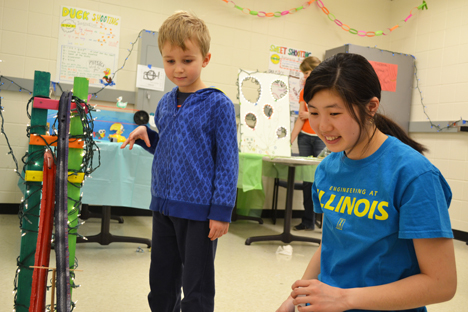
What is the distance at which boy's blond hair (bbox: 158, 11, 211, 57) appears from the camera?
46.1 inches

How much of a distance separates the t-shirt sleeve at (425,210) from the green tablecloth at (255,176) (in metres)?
2.45

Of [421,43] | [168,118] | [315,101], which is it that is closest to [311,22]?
[421,43]

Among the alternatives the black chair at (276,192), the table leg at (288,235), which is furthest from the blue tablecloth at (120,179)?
the black chair at (276,192)

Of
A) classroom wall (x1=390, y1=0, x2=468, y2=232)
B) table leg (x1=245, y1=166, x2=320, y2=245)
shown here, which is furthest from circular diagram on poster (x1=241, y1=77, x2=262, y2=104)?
classroom wall (x1=390, y1=0, x2=468, y2=232)

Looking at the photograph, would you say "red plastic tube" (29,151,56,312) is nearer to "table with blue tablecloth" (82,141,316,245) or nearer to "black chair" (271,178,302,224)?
"table with blue tablecloth" (82,141,316,245)

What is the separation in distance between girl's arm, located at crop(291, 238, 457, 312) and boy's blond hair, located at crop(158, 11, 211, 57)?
2.73 ft

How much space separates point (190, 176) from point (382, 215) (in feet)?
2.21

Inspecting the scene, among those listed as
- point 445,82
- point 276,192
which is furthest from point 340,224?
point 445,82

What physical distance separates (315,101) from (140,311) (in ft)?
4.81

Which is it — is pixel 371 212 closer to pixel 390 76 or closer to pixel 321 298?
pixel 321 298

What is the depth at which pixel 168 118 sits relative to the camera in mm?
1288

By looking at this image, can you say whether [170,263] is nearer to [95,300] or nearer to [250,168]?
[95,300]

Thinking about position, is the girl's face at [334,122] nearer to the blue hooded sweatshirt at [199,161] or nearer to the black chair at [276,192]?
the blue hooded sweatshirt at [199,161]

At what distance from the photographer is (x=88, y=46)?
3.61m
